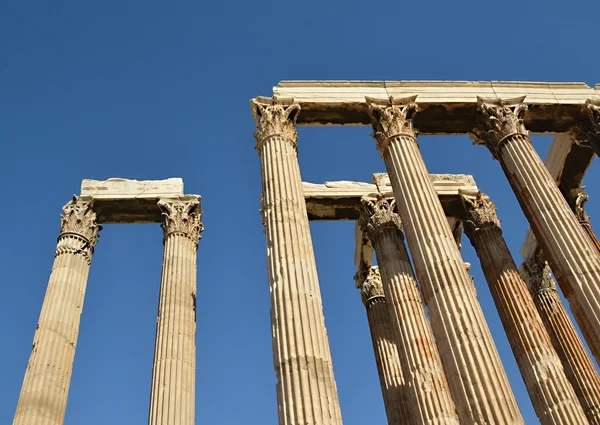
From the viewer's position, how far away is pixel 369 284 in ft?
90.9

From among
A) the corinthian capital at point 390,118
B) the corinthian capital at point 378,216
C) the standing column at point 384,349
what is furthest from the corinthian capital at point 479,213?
the corinthian capital at point 390,118

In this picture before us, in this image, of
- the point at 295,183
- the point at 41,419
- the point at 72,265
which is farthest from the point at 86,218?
the point at 295,183

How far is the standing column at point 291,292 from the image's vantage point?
14188mm

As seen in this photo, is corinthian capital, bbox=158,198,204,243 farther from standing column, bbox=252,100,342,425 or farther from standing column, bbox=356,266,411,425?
standing column, bbox=356,266,411,425

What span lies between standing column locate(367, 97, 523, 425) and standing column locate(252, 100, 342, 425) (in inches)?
124

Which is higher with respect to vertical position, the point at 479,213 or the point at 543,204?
the point at 479,213

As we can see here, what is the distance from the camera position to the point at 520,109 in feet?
77.5

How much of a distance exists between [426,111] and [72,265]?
15073 mm

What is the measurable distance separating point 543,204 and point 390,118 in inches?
240

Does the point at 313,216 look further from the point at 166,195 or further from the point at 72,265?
the point at 72,265

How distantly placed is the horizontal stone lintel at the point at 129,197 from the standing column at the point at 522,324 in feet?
39.5

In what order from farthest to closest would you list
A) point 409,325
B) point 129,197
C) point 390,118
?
1. point 129,197
2. point 390,118
3. point 409,325

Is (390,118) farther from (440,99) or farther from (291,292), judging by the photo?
(291,292)

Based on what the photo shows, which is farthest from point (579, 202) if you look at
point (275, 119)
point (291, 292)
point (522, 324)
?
point (291, 292)
